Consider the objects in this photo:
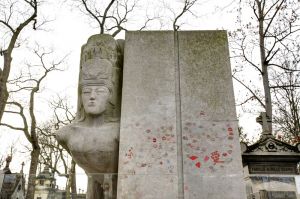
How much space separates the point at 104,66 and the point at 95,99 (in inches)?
19.5

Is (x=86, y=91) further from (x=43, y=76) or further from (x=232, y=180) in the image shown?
(x=43, y=76)

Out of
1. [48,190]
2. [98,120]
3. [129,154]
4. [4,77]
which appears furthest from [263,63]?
[48,190]

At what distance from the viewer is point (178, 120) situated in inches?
153

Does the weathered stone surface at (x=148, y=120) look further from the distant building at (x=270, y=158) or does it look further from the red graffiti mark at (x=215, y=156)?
the distant building at (x=270, y=158)

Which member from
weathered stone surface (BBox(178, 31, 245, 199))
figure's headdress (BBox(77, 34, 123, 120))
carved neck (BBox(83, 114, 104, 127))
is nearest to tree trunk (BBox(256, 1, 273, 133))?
weathered stone surface (BBox(178, 31, 245, 199))

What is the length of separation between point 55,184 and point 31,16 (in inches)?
645

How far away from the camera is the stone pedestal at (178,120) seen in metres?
3.52

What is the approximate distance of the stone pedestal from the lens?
11.5 ft

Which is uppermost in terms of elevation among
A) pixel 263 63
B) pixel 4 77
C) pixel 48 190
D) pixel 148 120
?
pixel 263 63

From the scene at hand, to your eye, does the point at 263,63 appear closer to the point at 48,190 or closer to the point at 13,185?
the point at 48,190

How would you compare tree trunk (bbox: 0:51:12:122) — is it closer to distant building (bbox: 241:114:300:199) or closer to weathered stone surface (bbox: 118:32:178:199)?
distant building (bbox: 241:114:300:199)

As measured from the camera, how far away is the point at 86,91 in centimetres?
407

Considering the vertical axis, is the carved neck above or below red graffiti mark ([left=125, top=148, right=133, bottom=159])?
above

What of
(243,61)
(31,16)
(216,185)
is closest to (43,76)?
(31,16)
